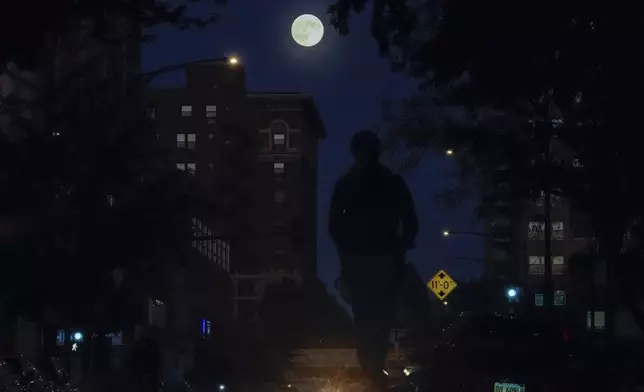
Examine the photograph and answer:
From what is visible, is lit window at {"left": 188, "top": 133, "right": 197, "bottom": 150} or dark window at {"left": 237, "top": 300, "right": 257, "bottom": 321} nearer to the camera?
dark window at {"left": 237, "top": 300, "right": 257, "bottom": 321}

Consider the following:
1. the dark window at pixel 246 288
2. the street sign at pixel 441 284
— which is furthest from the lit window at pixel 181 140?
the street sign at pixel 441 284

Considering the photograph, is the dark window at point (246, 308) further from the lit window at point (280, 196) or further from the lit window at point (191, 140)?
the lit window at point (191, 140)

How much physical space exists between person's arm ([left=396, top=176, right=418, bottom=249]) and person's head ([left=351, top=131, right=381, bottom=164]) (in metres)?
0.51

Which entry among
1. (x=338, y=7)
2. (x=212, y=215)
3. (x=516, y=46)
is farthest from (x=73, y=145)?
(x=338, y=7)

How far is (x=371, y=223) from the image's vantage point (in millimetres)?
11242

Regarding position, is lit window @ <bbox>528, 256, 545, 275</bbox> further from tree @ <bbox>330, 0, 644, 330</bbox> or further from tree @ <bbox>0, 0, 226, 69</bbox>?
tree @ <bbox>0, 0, 226, 69</bbox>

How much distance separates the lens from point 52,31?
7645mm

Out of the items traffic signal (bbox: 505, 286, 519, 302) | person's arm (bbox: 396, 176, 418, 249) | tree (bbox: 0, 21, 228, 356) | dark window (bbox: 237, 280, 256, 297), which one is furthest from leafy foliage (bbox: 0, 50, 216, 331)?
dark window (bbox: 237, 280, 256, 297)

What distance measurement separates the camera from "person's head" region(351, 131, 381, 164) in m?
10.6

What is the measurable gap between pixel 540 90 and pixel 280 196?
11886 centimetres

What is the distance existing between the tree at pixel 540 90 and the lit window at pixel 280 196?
106 meters

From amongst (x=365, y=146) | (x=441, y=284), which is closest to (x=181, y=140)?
(x=441, y=284)

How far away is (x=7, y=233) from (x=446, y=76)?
13671 mm

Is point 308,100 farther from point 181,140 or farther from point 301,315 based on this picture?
point 301,315
